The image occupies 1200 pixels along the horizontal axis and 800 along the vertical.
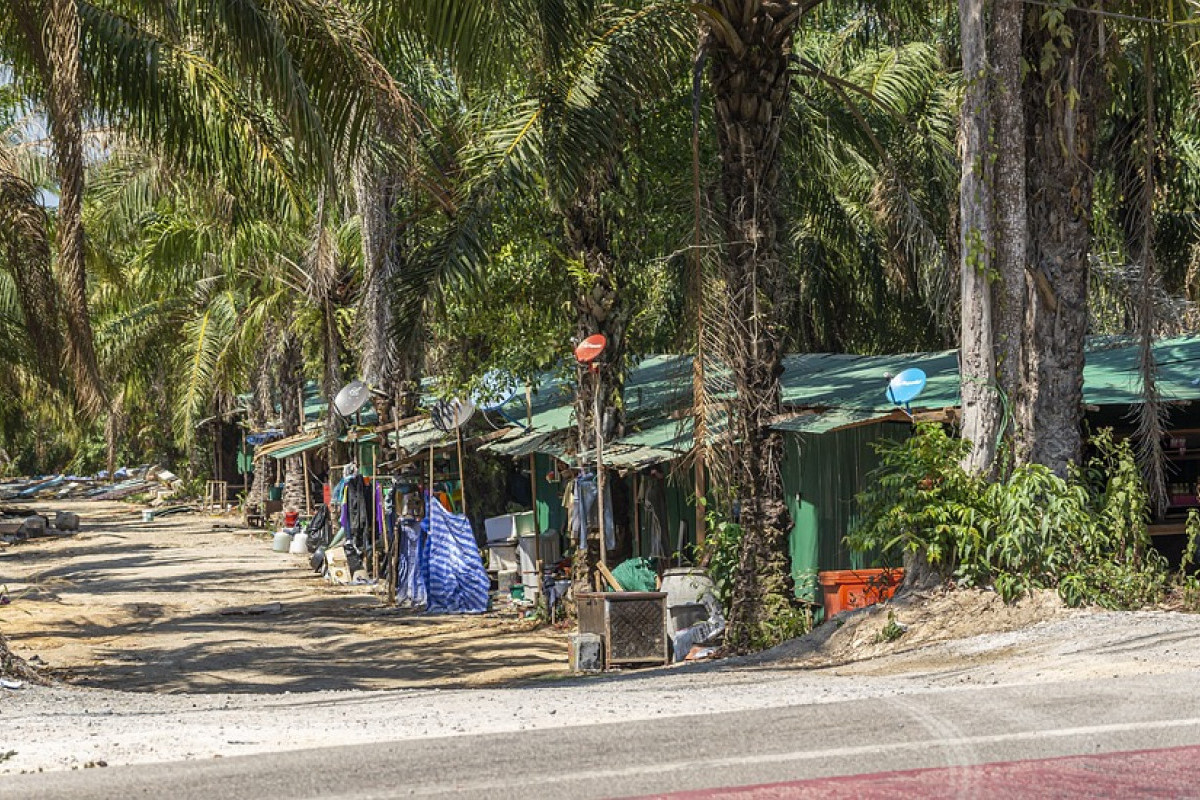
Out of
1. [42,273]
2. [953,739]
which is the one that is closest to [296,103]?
[42,273]

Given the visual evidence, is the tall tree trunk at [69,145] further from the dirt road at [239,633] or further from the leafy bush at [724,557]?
the leafy bush at [724,557]

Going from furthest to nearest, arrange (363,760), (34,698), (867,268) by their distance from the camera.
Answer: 1. (867,268)
2. (34,698)
3. (363,760)

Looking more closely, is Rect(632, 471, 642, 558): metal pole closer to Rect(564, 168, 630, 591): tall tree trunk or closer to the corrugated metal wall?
Rect(564, 168, 630, 591): tall tree trunk

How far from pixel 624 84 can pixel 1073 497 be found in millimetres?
6602

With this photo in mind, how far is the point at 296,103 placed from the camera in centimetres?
1119

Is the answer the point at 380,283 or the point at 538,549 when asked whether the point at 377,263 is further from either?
the point at 538,549

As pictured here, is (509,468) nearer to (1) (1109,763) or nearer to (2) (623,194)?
(2) (623,194)

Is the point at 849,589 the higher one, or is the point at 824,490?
the point at 824,490

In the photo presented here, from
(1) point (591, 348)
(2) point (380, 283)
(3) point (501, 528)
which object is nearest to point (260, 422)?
(3) point (501, 528)

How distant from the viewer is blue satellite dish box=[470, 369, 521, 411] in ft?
64.2

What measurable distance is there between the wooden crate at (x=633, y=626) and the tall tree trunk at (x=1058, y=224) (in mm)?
4396

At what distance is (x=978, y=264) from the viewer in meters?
11.4

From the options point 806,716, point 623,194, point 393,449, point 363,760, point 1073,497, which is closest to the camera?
point 363,760

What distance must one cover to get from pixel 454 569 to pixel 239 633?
307 cm
